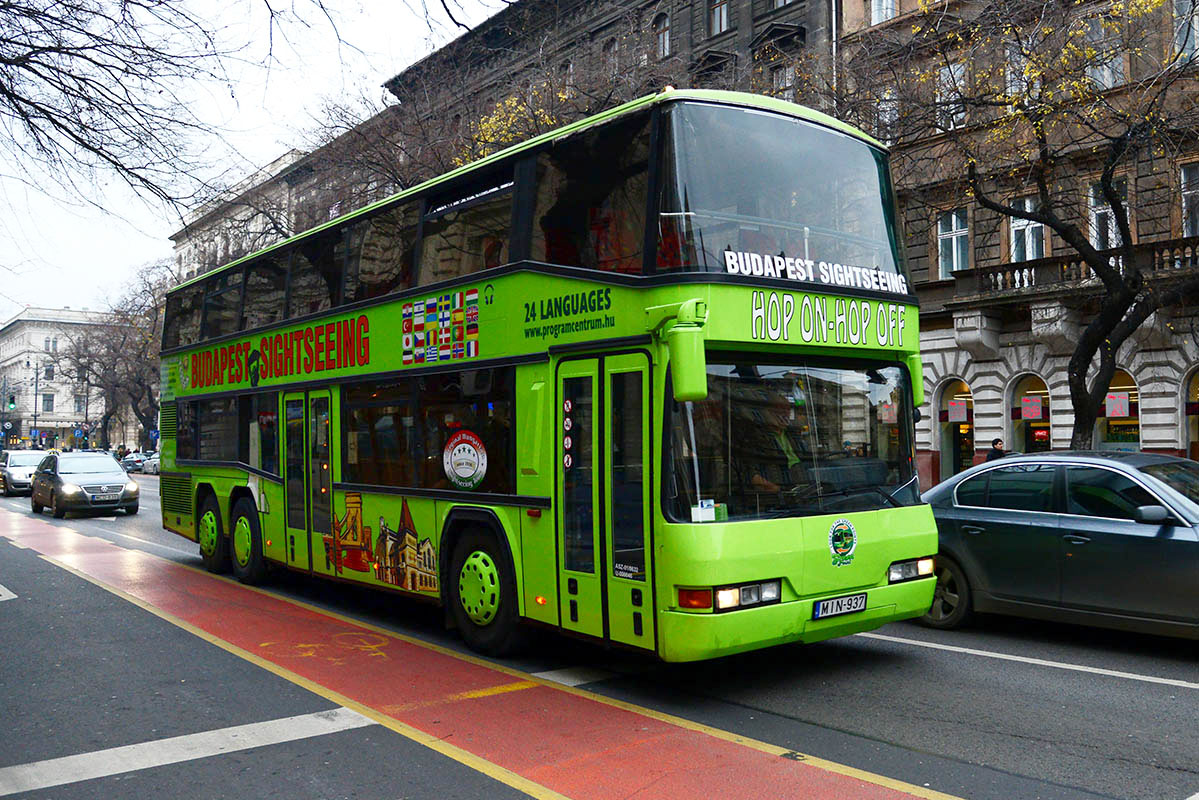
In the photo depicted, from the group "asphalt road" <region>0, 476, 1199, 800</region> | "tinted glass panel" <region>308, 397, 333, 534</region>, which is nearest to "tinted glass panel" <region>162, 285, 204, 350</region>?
"tinted glass panel" <region>308, 397, 333, 534</region>

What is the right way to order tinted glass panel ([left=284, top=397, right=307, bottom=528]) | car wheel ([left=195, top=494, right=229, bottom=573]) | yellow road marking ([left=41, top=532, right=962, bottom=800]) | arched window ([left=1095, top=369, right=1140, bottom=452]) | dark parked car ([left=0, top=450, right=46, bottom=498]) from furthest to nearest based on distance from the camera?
dark parked car ([left=0, top=450, right=46, bottom=498])
arched window ([left=1095, top=369, right=1140, bottom=452])
car wheel ([left=195, top=494, right=229, bottom=573])
tinted glass panel ([left=284, top=397, right=307, bottom=528])
yellow road marking ([left=41, top=532, right=962, bottom=800])

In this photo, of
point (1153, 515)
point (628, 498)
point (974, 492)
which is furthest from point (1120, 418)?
point (628, 498)

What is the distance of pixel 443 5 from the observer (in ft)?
21.9

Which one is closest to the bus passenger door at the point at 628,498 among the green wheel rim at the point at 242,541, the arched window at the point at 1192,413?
the green wheel rim at the point at 242,541

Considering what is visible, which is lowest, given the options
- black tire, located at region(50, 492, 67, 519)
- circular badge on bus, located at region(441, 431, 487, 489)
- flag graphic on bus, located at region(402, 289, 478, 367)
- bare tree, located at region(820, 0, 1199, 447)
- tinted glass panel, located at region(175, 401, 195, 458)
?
black tire, located at region(50, 492, 67, 519)

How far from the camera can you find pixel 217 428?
13211mm

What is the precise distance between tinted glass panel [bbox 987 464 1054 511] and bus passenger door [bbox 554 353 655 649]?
12.9ft

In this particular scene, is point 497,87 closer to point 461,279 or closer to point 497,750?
point 461,279

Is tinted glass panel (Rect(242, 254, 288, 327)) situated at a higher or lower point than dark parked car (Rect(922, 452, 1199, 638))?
higher

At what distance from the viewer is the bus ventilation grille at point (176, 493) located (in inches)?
557

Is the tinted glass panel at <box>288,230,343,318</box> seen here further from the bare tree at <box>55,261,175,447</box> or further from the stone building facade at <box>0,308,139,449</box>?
the stone building facade at <box>0,308,139,449</box>

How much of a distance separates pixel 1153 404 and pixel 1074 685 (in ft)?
59.5

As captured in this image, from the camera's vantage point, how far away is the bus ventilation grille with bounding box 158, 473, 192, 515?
14.2 m

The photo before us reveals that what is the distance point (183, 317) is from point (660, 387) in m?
10.6
